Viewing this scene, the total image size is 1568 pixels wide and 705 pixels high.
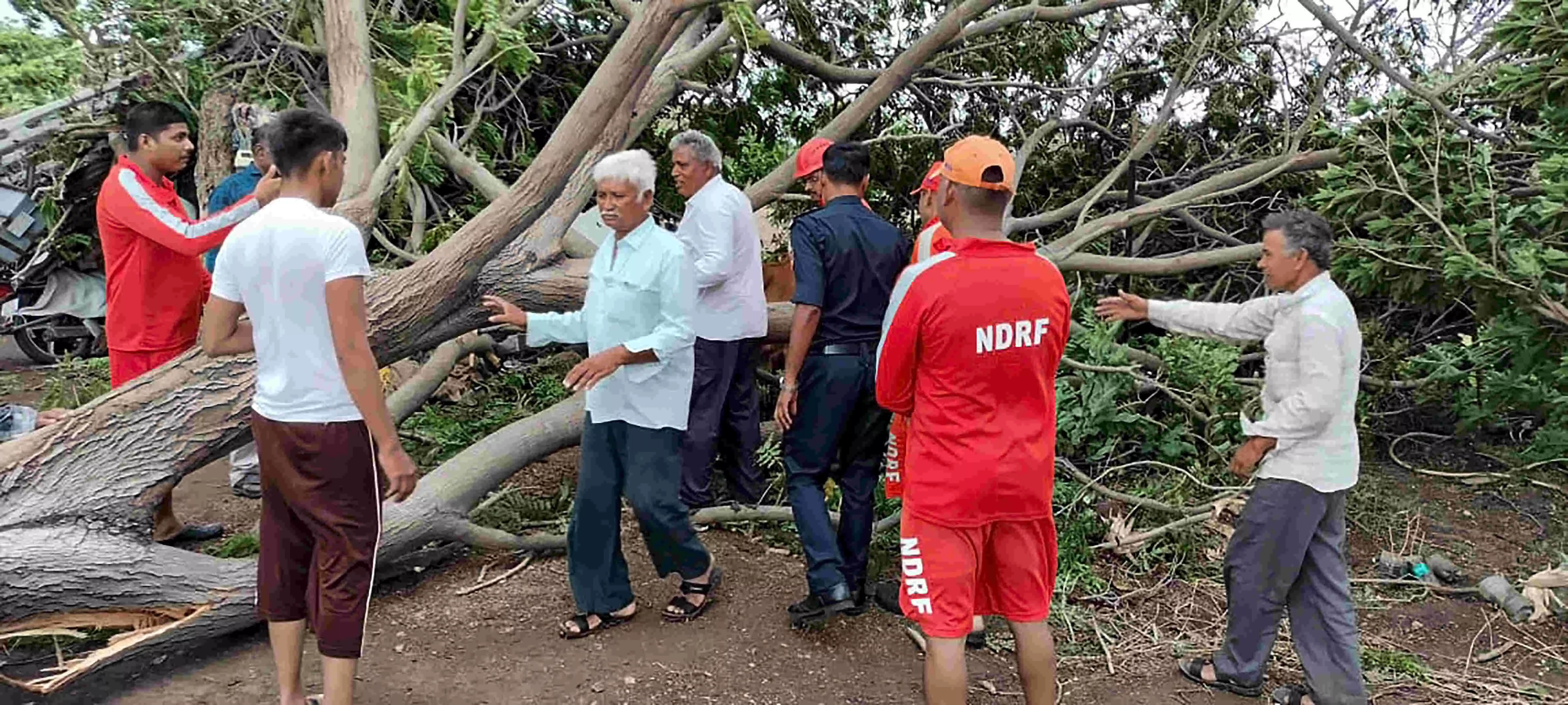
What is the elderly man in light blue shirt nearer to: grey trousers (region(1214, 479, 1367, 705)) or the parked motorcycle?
grey trousers (region(1214, 479, 1367, 705))

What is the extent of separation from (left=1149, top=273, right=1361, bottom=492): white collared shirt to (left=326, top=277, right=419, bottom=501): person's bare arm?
2524 millimetres

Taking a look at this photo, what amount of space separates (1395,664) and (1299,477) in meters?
1.09

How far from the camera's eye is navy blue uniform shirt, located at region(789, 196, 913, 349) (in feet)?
12.9

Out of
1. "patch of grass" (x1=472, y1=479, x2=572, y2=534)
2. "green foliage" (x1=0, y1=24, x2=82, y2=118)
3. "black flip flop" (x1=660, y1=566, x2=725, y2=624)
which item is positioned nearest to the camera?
"black flip flop" (x1=660, y1=566, x2=725, y2=624)

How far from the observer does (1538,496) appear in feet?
19.2

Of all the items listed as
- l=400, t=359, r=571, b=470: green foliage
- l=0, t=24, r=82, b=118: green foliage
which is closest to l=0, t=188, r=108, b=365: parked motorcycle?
l=0, t=24, r=82, b=118: green foliage

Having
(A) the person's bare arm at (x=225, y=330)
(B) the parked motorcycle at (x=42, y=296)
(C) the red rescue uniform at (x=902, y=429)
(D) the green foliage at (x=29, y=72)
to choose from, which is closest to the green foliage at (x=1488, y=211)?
(C) the red rescue uniform at (x=902, y=429)

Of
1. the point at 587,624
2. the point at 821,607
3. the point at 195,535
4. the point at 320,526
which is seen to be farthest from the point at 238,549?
the point at 821,607

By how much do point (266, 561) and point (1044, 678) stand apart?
84.2 inches

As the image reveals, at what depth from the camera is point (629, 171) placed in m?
3.57

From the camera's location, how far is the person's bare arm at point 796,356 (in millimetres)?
3910

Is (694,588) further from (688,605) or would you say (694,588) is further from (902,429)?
(902,429)

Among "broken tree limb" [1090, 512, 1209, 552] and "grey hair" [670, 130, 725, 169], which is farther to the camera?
"broken tree limb" [1090, 512, 1209, 552]

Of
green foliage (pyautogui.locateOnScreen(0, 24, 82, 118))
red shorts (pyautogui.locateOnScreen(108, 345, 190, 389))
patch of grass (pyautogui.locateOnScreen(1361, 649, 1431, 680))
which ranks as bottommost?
patch of grass (pyautogui.locateOnScreen(1361, 649, 1431, 680))
